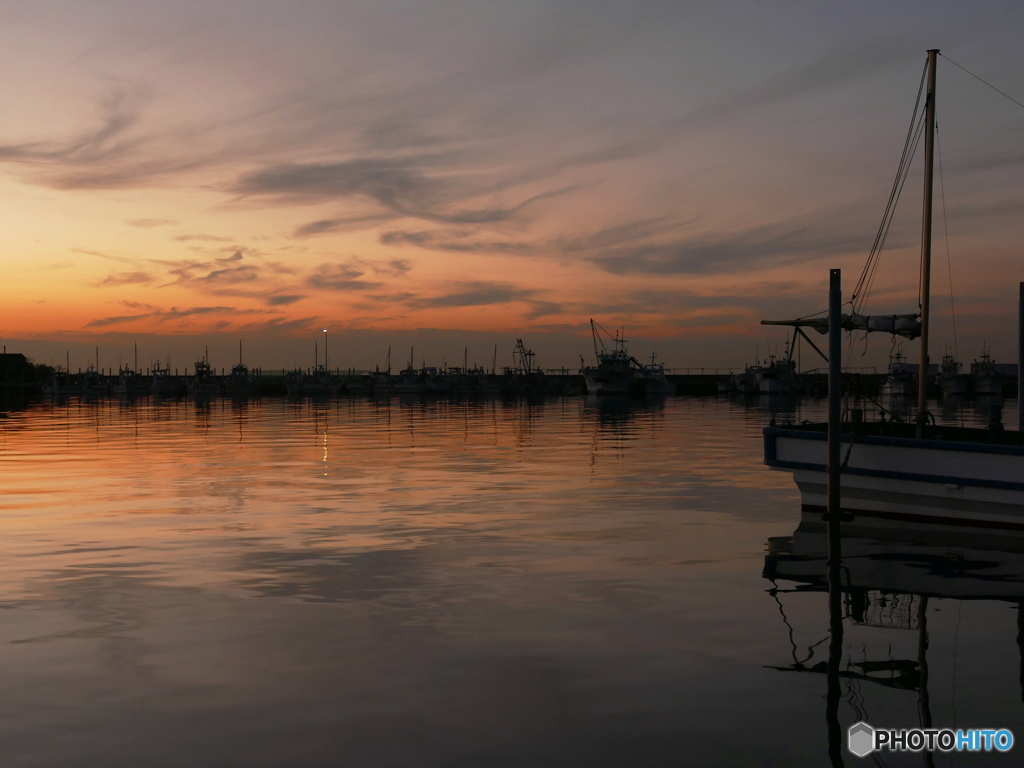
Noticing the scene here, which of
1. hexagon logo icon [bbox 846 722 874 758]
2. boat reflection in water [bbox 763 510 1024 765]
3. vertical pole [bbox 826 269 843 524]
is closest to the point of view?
hexagon logo icon [bbox 846 722 874 758]

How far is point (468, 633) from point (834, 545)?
32.0 feet

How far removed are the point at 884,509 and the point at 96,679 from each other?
61.0ft

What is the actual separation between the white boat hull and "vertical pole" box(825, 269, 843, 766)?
157 cm

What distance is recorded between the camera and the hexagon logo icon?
939 centimetres

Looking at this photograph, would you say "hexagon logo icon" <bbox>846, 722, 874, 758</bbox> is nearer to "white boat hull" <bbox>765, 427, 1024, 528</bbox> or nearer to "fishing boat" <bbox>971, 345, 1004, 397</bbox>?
"white boat hull" <bbox>765, 427, 1024, 528</bbox>

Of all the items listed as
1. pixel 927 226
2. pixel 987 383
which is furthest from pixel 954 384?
pixel 927 226

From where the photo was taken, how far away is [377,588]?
16.5m

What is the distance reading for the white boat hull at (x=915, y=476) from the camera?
21844mm

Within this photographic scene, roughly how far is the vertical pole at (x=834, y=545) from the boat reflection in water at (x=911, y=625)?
3 cm

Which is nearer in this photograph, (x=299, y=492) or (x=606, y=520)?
(x=606, y=520)

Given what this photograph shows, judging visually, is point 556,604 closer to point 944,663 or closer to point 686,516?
point 944,663

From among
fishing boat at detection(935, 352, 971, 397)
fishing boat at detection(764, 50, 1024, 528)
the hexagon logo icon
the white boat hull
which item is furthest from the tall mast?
fishing boat at detection(935, 352, 971, 397)

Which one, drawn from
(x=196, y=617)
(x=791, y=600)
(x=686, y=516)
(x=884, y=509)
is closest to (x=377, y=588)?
(x=196, y=617)

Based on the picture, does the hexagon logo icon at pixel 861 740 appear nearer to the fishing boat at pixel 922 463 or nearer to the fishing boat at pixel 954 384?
the fishing boat at pixel 922 463
